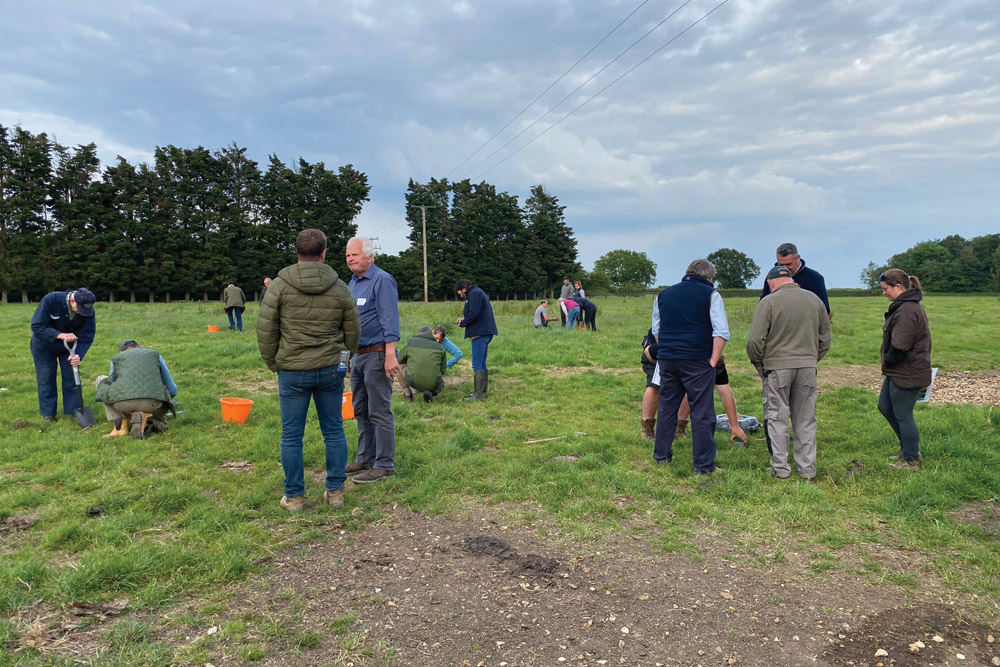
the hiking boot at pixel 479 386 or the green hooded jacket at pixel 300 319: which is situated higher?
the green hooded jacket at pixel 300 319

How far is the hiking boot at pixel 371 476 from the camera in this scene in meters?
5.45

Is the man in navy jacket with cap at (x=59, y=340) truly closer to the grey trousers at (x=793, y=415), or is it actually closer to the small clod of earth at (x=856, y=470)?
the grey trousers at (x=793, y=415)

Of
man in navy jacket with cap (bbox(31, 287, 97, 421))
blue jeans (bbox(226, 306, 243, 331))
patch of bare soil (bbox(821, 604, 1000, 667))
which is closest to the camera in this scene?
patch of bare soil (bbox(821, 604, 1000, 667))

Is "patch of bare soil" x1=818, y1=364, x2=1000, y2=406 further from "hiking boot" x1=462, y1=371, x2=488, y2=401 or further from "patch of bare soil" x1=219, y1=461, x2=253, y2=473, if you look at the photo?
"patch of bare soil" x1=219, y1=461, x2=253, y2=473

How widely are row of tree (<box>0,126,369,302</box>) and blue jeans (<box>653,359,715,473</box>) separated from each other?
47.0m

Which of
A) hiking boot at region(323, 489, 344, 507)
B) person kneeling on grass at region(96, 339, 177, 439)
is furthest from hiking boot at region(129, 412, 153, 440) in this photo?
hiking boot at region(323, 489, 344, 507)

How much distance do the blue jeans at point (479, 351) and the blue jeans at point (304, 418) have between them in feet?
14.8

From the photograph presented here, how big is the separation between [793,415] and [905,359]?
1.18 meters

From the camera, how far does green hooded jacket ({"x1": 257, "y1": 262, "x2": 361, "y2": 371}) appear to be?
4473mm

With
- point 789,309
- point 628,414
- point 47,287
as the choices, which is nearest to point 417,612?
point 789,309

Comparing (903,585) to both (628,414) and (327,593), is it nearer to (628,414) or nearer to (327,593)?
(327,593)

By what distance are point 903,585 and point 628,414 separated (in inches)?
189

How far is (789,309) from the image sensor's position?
531 cm

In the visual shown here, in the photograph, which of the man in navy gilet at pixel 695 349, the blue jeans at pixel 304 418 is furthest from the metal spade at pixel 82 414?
the man in navy gilet at pixel 695 349
